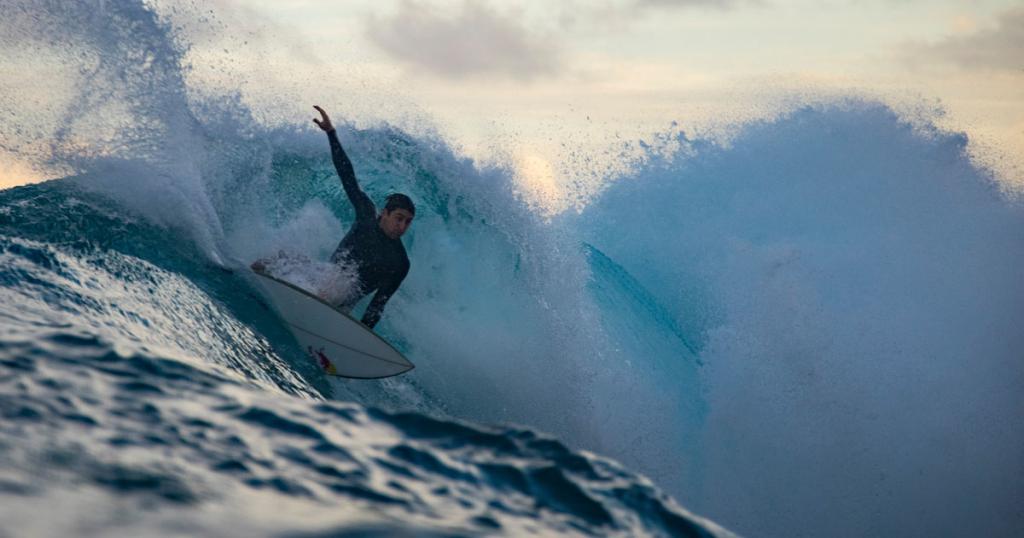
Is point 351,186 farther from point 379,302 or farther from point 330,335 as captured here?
point 330,335

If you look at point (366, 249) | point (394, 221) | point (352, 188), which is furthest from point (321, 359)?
point (352, 188)

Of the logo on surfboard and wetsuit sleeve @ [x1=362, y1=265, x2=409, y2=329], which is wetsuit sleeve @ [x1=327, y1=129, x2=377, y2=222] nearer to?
wetsuit sleeve @ [x1=362, y1=265, x2=409, y2=329]

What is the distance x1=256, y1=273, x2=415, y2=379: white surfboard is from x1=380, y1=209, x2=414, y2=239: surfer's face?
768mm

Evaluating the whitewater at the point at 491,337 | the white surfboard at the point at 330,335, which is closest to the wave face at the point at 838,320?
the whitewater at the point at 491,337

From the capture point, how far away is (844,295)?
1220 centimetres

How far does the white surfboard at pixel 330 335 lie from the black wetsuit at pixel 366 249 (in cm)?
23

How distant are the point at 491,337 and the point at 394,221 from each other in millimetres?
2373

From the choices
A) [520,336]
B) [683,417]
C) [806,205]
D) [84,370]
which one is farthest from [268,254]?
[806,205]

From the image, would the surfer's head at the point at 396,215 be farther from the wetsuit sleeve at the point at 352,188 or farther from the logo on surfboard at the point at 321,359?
the logo on surfboard at the point at 321,359

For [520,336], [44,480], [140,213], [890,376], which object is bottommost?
[44,480]

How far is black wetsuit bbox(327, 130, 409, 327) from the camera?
8102 mm

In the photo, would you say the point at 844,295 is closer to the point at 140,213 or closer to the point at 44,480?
the point at 140,213

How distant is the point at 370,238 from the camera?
812 centimetres

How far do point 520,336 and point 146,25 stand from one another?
175 inches
